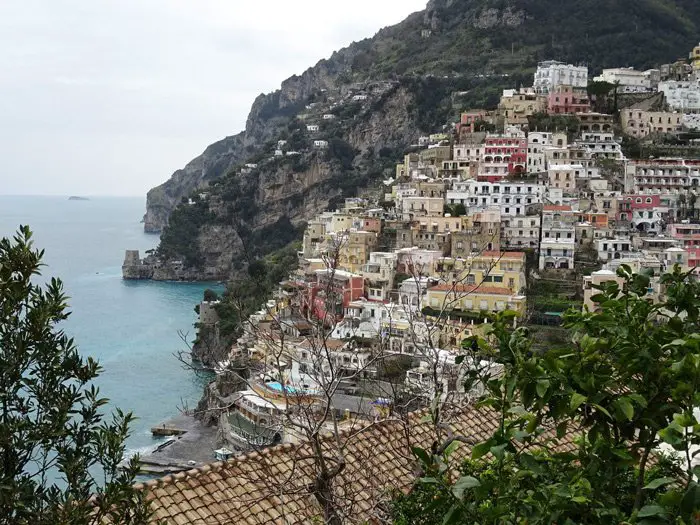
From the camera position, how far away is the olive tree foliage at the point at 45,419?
2.79 m

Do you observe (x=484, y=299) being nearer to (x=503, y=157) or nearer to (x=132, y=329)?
(x=503, y=157)

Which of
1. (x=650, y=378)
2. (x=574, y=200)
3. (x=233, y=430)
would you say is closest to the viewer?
(x=650, y=378)

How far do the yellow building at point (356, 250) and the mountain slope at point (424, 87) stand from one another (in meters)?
28.0

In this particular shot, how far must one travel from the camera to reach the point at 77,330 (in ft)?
128

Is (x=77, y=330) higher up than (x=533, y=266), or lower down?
lower down

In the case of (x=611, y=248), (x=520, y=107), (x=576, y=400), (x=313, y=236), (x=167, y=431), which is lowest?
(x=167, y=431)

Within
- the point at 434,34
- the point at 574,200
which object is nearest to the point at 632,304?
the point at 574,200

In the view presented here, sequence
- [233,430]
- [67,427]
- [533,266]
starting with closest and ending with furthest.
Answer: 1. [67,427]
2. [233,430]
3. [533,266]

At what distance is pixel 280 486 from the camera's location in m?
4.03

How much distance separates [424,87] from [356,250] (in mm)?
38086

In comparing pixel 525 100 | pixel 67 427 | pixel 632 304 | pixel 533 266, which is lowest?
pixel 533 266

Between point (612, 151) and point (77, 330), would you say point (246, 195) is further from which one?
point (612, 151)

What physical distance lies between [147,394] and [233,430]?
8.26m

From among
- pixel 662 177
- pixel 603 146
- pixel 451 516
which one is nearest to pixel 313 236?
pixel 603 146
